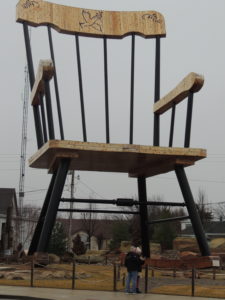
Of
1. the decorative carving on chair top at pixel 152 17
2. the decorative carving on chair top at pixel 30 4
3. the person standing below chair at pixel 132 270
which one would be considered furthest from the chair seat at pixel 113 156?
the decorative carving on chair top at pixel 152 17

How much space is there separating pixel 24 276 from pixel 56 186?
1.58 m

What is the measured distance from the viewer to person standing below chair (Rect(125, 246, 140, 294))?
7.96 meters

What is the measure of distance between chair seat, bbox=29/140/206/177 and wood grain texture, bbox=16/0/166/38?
2516 millimetres

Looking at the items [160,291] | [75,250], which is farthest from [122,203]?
[75,250]

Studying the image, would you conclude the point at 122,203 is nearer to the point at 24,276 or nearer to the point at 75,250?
the point at 24,276

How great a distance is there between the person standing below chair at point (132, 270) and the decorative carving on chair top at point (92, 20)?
4.41 m

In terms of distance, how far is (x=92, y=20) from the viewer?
10.4m

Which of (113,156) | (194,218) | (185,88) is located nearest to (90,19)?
(185,88)

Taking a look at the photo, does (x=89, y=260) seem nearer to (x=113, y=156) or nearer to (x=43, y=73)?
(x=113, y=156)

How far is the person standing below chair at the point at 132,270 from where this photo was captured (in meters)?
7.96

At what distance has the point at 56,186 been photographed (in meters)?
8.73

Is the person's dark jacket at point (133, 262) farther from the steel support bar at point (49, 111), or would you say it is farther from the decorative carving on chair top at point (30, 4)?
the decorative carving on chair top at point (30, 4)

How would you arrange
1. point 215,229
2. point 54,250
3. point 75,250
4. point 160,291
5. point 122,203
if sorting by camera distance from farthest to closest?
point 215,229 < point 75,250 < point 54,250 < point 122,203 < point 160,291

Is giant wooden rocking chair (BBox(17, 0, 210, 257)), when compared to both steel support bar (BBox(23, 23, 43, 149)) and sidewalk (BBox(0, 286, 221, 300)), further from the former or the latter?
sidewalk (BBox(0, 286, 221, 300))
